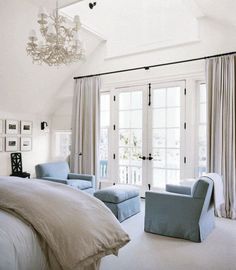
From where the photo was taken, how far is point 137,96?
215 inches

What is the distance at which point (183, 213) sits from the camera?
317 cm

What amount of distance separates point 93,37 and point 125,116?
1.87 metres

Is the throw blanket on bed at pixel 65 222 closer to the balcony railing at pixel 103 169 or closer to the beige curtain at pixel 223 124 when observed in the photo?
the beige curtain at pixel 223 124

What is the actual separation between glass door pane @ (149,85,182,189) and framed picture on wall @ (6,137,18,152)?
3071mm

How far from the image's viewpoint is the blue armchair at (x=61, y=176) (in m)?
4.54

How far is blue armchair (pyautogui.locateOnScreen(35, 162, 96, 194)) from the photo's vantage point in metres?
4.54

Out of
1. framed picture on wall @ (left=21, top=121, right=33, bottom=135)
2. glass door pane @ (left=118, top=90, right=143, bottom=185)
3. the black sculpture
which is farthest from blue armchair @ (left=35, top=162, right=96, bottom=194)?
framed picture on wall @ (left=21, top=121, right=33, bottom=135)

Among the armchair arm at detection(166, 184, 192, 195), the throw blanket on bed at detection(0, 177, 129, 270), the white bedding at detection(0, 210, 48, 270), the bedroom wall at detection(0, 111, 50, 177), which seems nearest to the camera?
the white bedding at detection(0, 210, 48, 270)

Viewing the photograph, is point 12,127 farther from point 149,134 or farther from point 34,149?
point 149,134

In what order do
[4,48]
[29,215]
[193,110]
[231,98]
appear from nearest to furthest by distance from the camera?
[29,215], [231,98], [4,48], [193,110]

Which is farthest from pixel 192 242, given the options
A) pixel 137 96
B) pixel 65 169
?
pixel 137 96

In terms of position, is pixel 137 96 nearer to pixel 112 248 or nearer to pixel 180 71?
pixel 180 71

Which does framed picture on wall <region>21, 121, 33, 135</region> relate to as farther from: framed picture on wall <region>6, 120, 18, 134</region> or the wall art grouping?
framed picture on wall <region>6, 120, 18, 134</region>

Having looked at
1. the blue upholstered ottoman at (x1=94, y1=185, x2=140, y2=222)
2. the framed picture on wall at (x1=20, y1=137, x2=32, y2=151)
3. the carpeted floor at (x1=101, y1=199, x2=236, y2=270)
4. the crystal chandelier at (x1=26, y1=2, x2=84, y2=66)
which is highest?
the crystal chandelier at (x1=26, y1=2, x2=84, y2=66)
